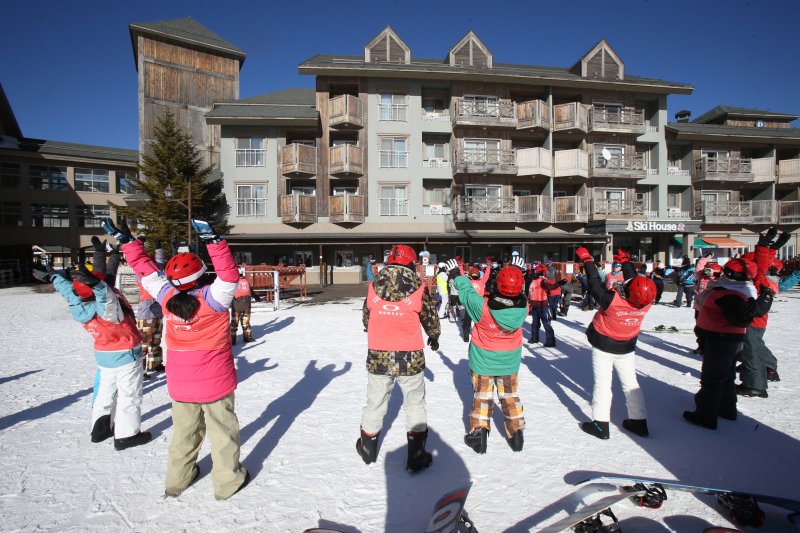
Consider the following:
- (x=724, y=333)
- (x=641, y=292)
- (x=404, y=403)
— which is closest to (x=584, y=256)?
(x=641, y=292)

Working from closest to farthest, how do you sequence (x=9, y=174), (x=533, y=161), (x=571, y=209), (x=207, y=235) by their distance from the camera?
(x=207, y=235)
(x=533, y=161)
(x=571, y=209)
(x=9, y=174)

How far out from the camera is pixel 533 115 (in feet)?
73.7

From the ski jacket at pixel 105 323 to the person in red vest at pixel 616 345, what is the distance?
15.3 ft

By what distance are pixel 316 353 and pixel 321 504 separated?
15.5 ft

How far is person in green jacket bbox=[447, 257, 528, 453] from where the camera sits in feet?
11.3

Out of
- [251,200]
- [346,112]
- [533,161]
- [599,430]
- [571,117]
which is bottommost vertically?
[599,430]

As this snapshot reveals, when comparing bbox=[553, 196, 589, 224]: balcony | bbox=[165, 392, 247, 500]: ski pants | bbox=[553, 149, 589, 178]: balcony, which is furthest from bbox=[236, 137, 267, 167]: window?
bbox=[165, 392, 247, 500]: ski pants

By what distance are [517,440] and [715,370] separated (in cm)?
235

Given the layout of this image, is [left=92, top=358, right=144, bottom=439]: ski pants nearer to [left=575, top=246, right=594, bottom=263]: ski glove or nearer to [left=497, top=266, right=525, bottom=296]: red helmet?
[left=497, top=266, right=525, bottom=296]: red helmet

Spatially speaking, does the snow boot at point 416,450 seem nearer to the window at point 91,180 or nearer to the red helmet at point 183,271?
the red helmet at point 183,271

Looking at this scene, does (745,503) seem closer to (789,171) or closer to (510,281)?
(510,281)

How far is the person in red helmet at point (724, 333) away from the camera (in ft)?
12.5

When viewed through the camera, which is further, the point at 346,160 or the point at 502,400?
the point at 346,160

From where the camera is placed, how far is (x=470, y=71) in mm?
21984
